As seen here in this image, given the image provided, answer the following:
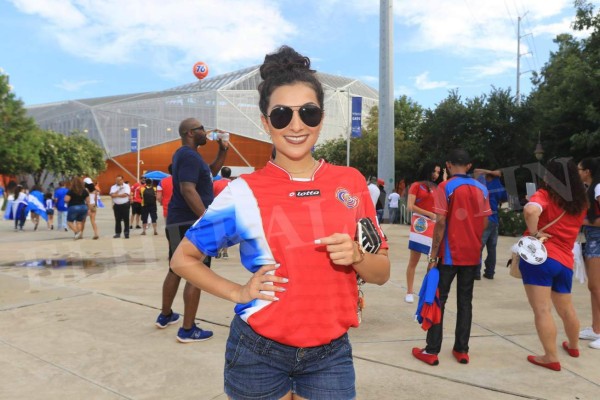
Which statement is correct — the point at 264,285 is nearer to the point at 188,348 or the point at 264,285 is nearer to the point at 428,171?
the point at 188,348

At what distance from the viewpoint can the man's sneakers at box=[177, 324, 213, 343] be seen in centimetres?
421

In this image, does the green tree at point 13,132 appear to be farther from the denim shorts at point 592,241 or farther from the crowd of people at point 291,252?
the crowd of people at point 291,252

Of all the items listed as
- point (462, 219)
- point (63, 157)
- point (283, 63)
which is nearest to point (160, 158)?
point (63, 157)

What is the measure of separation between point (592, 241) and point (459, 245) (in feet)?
4.84

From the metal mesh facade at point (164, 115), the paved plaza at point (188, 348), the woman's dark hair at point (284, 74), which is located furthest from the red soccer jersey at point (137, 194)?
the metal mesh facade at point (164, 115)

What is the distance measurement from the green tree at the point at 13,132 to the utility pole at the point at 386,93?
29.8 meters

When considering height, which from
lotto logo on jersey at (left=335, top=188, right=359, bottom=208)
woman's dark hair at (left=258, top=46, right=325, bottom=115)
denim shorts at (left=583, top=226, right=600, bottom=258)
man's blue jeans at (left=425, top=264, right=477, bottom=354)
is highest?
woman's dark hair at (left=258, top=46, right=325, bottom=115)

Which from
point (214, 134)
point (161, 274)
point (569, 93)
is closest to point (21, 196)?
point (161, 274)

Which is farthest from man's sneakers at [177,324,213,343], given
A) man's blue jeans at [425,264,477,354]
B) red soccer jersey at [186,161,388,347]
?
red soccer jersey at [186,161,388,347]

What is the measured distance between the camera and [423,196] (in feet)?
18.7

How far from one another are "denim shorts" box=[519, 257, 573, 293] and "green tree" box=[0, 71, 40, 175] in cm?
3931

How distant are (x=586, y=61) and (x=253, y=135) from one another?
52.6 metres

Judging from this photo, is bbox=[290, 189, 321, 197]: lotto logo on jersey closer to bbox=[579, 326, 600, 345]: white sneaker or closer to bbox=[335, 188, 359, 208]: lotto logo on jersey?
bbox=[335, 188, 359, 208]: lotto logo on jersey

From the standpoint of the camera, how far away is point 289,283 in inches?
61.5
